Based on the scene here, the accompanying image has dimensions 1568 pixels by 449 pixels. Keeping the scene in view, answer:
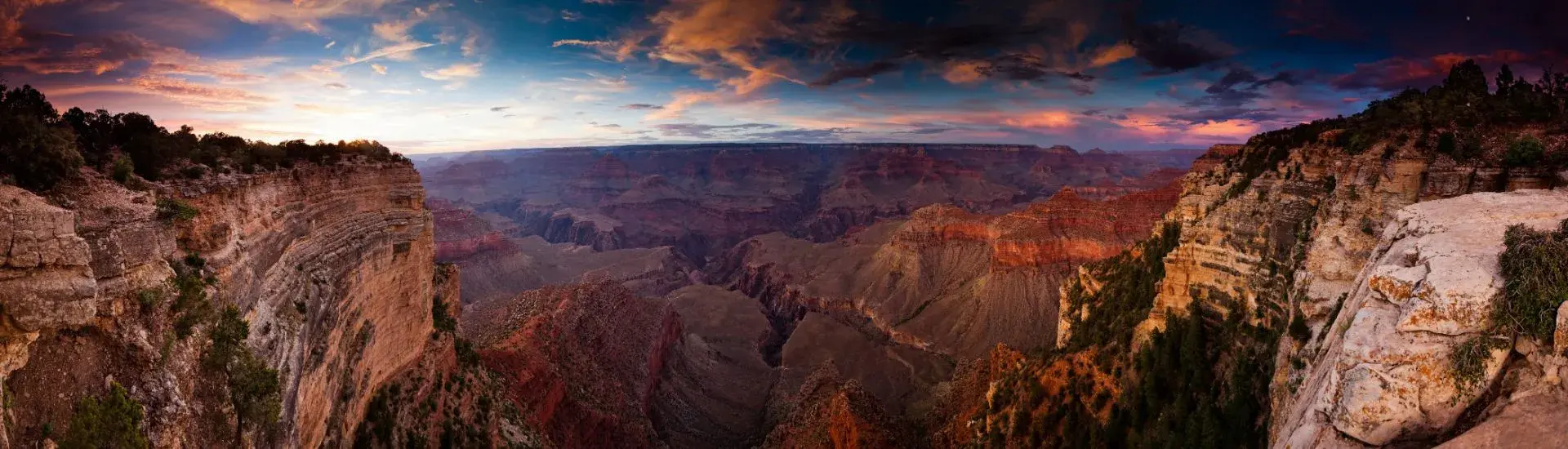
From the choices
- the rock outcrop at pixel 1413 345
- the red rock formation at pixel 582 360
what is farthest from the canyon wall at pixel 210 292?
the rock outcrop at pixel 1413 345

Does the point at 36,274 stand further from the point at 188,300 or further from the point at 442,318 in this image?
the point at 442,318

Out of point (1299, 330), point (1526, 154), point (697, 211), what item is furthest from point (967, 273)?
point (697, 211)

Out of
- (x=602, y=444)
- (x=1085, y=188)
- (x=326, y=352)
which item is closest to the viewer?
(x=326, y=352)

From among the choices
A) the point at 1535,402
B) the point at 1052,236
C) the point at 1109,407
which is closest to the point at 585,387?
the point at 1109,407

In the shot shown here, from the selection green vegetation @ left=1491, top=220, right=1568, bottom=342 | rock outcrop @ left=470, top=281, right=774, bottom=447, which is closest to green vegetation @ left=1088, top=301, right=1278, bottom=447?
green vegetation @ left=1491, top=220, right=1568, bottom=342

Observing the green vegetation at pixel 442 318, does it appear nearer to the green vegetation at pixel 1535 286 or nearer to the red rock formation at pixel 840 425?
the red rock formation at pixel 840 425

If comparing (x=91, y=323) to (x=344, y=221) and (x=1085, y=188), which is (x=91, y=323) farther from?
(x=1085, y=188)
